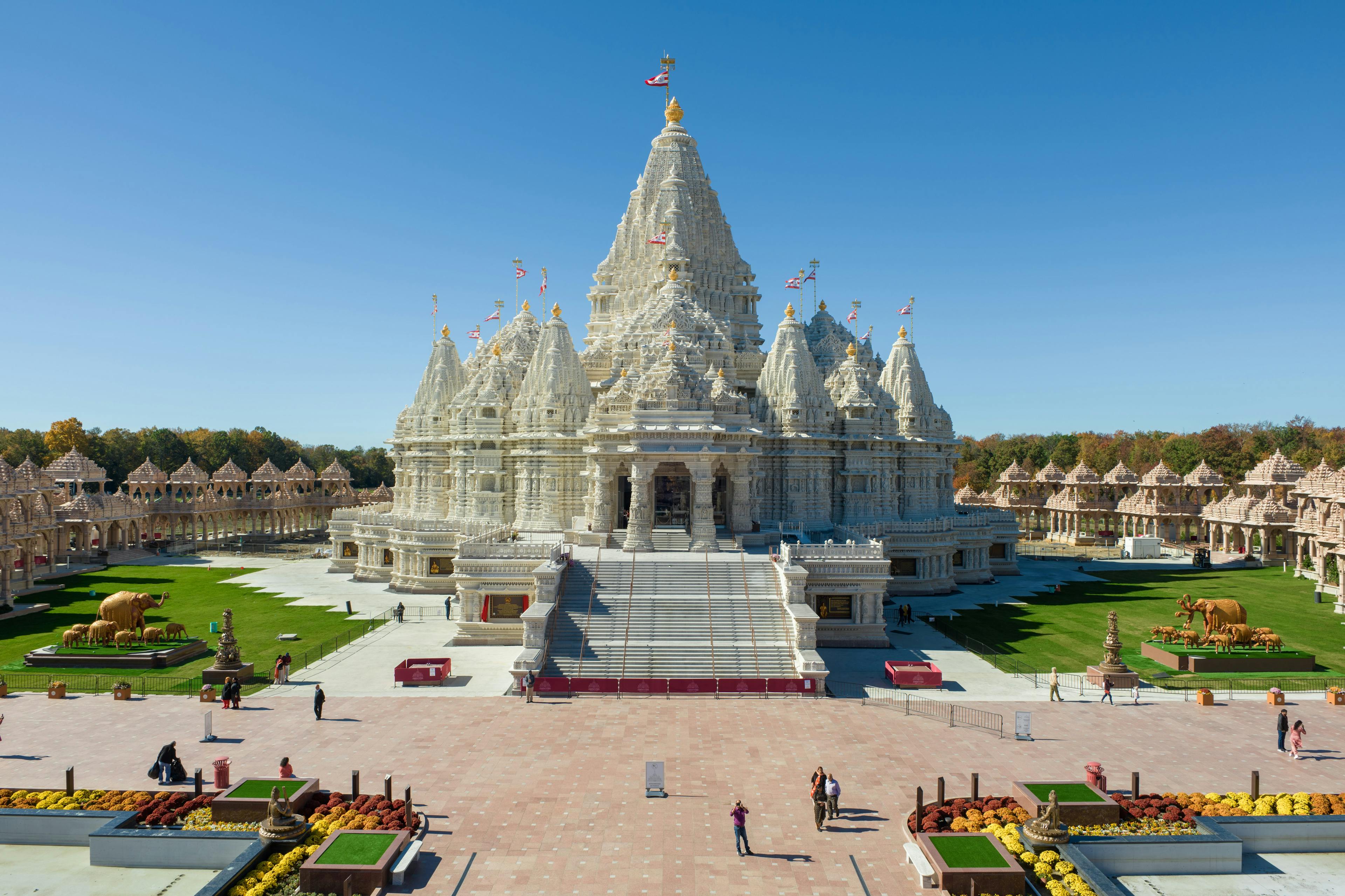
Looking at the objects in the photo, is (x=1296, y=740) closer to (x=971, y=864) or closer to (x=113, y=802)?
(x=971, y=864)

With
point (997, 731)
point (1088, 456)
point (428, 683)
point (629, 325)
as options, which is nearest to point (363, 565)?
point (629, 325)

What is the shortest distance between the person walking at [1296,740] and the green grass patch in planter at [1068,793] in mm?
8136

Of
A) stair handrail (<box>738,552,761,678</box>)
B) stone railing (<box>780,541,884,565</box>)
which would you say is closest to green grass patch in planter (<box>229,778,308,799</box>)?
stair handrail (<box>738,552,761,678</box>)

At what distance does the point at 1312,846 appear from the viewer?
19.3 metres

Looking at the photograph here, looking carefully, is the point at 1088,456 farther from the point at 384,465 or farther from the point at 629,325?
the point at 384,465

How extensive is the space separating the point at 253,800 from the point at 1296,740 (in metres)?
27.3

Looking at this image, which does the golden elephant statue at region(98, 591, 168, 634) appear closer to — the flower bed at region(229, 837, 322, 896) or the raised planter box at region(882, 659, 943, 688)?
the flower bed at region(229, 837, 322, 896)

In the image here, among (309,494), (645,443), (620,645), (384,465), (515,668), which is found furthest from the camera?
(384,465)

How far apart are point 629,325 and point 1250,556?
177 feet

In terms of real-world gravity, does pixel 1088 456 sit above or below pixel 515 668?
above

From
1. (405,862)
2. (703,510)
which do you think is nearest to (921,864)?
(405,862)

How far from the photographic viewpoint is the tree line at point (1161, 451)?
95438 mm

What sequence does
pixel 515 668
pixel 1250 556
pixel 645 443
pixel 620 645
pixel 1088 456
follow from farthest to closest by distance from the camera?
pixel 1088 456 → pixel 1250 556 → pixel 645 443 → pixel 620 645 → pixel 515 668

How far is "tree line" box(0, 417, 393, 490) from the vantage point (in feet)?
304
